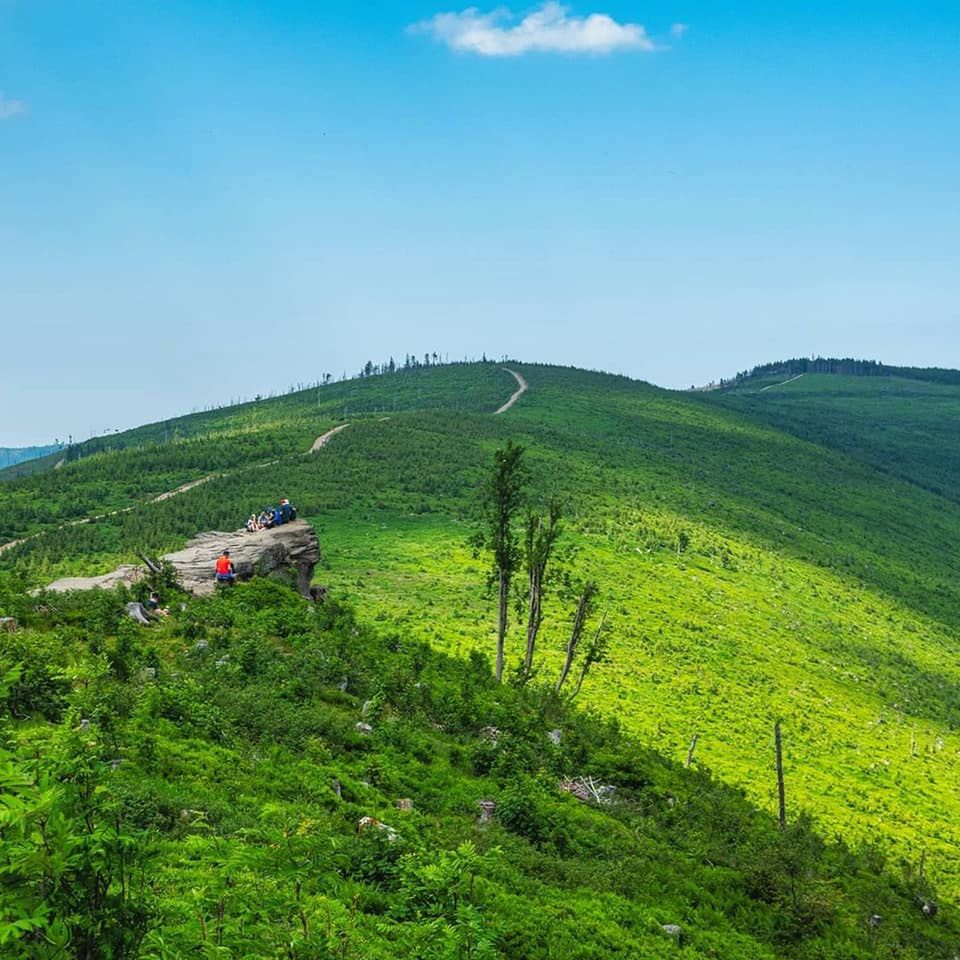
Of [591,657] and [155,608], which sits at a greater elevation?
[155,608]

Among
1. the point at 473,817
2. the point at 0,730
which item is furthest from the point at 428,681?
the point at 0,730

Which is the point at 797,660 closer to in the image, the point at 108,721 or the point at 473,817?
the point at 473,817

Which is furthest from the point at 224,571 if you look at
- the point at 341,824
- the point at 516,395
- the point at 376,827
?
the point at 516,395

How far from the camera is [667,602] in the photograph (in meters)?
59.5

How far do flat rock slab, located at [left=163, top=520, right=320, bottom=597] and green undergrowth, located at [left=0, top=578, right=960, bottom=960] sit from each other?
1.89 metres

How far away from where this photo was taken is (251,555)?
28.9 metres

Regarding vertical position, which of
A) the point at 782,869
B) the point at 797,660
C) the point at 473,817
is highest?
the point at 473,817

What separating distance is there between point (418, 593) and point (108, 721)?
3840cm

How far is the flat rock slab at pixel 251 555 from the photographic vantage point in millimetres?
26780

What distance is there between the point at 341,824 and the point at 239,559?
16929 mm

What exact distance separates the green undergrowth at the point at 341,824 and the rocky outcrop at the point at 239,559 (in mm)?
1998

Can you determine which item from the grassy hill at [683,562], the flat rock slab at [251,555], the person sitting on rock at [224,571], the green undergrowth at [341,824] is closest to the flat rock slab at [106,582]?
the flat rock slab at [251,555]

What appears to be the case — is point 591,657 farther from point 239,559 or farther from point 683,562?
point 683,562

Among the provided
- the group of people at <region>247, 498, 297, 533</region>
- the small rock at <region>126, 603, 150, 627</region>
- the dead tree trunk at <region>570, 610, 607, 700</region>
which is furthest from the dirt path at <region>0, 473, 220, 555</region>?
the dead tree trunk at <region>570, 610, 607, 700</region>
